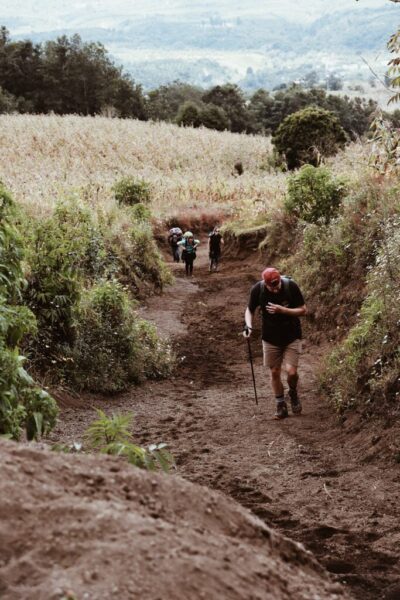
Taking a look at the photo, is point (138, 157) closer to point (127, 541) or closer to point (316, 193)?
point (316, 193)

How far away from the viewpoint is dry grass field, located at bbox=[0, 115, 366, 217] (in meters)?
31.9

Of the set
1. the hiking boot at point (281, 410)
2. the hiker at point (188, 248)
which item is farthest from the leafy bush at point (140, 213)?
the hiking boot at point (281, 410)

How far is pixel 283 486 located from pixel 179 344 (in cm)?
775

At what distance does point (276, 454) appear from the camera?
8.91 metres

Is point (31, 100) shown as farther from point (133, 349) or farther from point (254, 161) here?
point (133, 349)

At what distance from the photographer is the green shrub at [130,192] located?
28.7m

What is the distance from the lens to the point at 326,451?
8.98 metres

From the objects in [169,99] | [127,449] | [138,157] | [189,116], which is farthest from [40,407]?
[169,99]

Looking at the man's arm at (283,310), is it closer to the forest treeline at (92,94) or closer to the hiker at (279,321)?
the hiker at (279,321)

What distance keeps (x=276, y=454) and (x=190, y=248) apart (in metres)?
14.8

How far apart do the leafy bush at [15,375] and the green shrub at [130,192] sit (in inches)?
842

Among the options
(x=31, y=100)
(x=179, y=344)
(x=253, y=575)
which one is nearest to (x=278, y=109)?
(x=31, y=100)

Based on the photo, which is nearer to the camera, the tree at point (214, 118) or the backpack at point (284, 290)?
the backpack at point (284, 290)

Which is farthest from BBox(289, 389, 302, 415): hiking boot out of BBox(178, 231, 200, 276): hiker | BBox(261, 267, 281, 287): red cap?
BBox(178, 231, 200, 276): hiker
